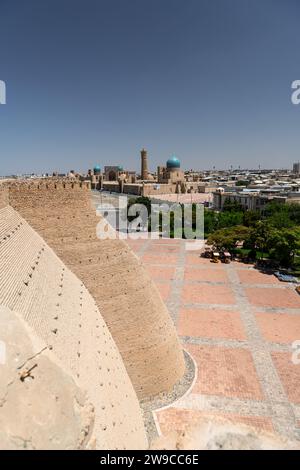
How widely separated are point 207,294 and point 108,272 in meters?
13.3

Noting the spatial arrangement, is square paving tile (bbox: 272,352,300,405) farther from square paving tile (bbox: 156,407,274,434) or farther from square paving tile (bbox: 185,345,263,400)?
square paving tile (bbox: 156,407,274,434)

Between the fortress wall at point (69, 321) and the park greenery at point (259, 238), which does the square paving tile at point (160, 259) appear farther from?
the fortress wall at point (69, 321)

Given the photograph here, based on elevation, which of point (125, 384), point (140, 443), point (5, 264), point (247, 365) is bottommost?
point (247, 365)

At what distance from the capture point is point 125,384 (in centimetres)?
965

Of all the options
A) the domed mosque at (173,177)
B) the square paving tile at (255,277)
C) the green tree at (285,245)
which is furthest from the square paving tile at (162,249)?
the domed mosque at (173,177)

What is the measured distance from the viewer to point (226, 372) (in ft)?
48.3

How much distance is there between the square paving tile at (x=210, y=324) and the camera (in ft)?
59.1

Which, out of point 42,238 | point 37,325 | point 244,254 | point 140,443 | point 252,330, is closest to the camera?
point 37,325

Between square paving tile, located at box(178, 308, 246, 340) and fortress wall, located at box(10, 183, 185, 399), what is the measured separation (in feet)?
19.4

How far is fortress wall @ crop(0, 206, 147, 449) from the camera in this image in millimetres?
7086

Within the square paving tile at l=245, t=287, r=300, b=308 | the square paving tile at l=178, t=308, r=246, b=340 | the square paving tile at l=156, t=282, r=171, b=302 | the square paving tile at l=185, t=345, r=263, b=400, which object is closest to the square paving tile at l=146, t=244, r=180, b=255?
the square paving tile at l=156, t=282, r=171, b=302
